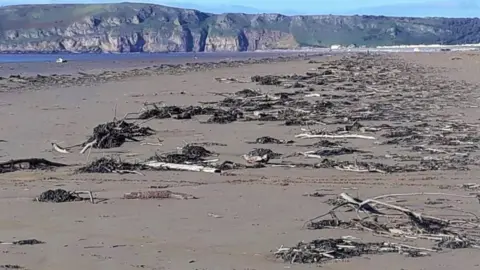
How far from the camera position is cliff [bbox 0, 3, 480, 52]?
164 metres

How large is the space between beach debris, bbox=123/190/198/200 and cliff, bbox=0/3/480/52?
150236 mm

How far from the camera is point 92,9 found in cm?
18712

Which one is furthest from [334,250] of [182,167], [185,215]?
[182,167]

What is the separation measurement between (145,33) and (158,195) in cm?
17230

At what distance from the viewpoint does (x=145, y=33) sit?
582 feet

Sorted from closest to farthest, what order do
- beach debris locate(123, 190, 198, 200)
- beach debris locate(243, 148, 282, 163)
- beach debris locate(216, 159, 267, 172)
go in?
beach debris locate(123, 190, 198, 200) < beach debris locate(216, 159, 267, 172) < beach debris locate(243, 148, 282, 163)

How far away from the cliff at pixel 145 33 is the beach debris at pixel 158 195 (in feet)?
493

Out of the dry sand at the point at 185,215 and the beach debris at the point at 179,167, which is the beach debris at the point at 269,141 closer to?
the dry sand at the point at 185,215

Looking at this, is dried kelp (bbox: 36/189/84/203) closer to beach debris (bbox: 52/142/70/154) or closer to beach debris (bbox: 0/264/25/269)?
beach debris (bbox: 0/264/25/269)

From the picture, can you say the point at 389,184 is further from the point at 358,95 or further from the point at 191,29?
the point at 191,29

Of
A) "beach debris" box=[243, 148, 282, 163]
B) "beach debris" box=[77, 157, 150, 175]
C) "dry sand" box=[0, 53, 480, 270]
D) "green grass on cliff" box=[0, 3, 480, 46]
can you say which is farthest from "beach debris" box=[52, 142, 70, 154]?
"green grass on cliff" box=[0, 3, 480, 46]

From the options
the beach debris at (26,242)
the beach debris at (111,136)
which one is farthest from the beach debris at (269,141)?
the beach debris at (26,242)

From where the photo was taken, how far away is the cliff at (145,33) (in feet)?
538

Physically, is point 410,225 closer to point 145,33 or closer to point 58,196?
point 58,196
